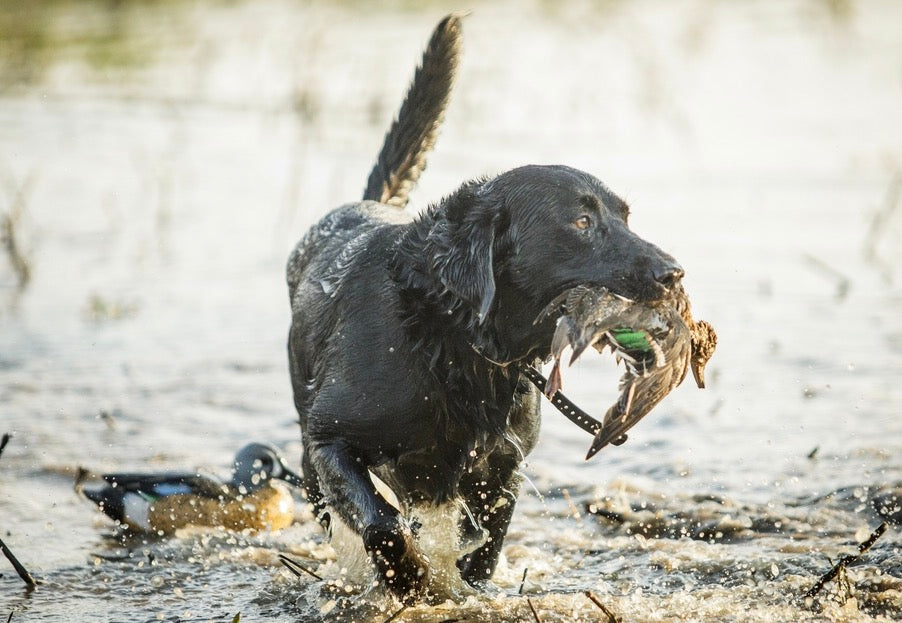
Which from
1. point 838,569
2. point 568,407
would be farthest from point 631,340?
point 838,569

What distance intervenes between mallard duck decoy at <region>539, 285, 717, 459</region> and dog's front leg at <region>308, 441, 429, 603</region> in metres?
0.77

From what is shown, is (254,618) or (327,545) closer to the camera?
(254,618)

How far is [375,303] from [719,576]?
182 cm

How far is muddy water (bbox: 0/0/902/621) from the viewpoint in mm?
5184

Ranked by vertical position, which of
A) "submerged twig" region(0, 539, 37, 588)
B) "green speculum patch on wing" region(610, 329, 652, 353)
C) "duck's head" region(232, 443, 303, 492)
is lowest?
"submerged twig" region(0, 539, 37, 588)

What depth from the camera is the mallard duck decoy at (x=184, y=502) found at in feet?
18.2

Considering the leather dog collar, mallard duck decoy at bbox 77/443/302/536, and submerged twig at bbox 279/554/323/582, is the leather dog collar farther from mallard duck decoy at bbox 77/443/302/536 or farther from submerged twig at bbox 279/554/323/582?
mallard duck decoy at bbox 77/443/302/536

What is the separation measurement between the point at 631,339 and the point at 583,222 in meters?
0.44

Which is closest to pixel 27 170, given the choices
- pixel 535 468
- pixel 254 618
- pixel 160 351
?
pixel 160 351

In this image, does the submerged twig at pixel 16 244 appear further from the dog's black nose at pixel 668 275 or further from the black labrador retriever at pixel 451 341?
the dog's black nose at pixel 668 275

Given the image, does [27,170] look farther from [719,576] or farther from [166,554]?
[719,576]

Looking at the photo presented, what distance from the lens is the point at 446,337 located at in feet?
14.1

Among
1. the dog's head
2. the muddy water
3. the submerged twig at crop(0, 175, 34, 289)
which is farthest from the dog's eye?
the submerged twig at crop(0, 175, 34, 289)

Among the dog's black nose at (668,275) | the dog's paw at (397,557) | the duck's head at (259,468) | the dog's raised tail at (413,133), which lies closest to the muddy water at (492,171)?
the duck's head at (259,468)
